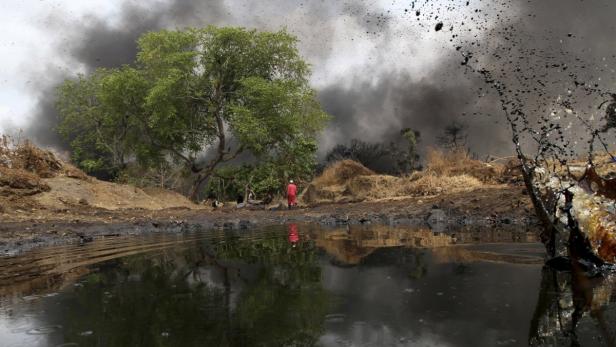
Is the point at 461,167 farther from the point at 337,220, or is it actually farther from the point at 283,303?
the point at 283,303

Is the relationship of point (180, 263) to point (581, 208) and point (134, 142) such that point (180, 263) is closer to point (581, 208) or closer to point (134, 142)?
point (581, 208)

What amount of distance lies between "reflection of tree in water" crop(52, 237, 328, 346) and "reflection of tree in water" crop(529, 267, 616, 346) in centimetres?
165

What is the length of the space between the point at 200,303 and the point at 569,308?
327 cm

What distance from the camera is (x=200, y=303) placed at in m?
4.81

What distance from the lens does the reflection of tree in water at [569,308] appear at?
11.3 ft

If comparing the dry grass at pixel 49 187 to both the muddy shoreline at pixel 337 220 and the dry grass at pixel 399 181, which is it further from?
the dry grass at pixel 399 181

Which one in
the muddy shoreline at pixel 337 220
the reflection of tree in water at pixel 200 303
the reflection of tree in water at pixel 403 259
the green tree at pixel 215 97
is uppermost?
the green tree at pixel 215 97

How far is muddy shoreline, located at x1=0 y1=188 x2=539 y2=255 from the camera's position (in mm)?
12781

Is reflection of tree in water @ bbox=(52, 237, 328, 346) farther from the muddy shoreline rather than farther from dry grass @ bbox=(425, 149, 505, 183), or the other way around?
dry grass @ bbox=(425, 149, 505, 183)

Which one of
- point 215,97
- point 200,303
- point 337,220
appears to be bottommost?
point 200,303

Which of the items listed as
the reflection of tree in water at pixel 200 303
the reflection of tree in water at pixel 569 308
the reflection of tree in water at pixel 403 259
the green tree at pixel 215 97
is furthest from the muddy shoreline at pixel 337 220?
the green tree at pixel 215 97

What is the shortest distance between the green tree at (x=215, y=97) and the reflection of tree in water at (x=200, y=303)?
2682 cm

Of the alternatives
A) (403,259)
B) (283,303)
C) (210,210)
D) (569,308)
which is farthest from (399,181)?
(569,308)

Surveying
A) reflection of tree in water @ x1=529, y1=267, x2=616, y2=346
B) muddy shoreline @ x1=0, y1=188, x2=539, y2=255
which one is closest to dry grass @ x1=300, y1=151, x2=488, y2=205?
muddy shoreline @ x1=0, y1=188, x2=539, y2=255
